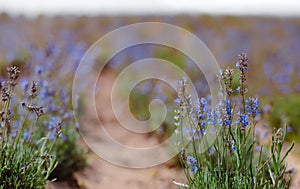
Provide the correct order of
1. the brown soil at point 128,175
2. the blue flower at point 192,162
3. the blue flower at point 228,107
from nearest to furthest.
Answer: the blue flower at point 228,107
the blue flower at point 192,162
the brown soil at point 128,175

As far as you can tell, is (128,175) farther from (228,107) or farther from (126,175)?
(228,107)

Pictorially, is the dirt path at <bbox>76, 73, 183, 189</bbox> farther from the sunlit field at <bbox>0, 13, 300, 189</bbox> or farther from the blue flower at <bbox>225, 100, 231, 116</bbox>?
the blue flower at <bbox>225, 100, 231, 116</bbox>

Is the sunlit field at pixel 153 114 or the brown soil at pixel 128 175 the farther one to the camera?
the brown soil at pixel 128 175

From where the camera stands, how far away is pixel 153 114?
657 cm

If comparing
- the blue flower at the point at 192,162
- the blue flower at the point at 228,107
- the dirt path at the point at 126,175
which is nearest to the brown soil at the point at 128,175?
the dirt path at the point at 126,175

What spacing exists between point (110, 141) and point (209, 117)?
136 inches

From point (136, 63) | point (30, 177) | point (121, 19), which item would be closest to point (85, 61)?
point (136, 63)

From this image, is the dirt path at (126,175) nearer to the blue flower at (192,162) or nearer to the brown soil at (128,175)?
the brown soil at (128,175)

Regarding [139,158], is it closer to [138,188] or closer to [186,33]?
[138,188]

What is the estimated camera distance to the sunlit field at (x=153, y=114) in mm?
2887

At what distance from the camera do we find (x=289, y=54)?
11.0 m

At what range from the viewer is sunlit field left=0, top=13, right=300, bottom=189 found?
2.89m

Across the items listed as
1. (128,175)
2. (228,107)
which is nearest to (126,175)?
(128,175)

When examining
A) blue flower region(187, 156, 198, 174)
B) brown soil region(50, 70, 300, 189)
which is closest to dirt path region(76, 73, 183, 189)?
brown soil region(50, 70, 300, 189)
